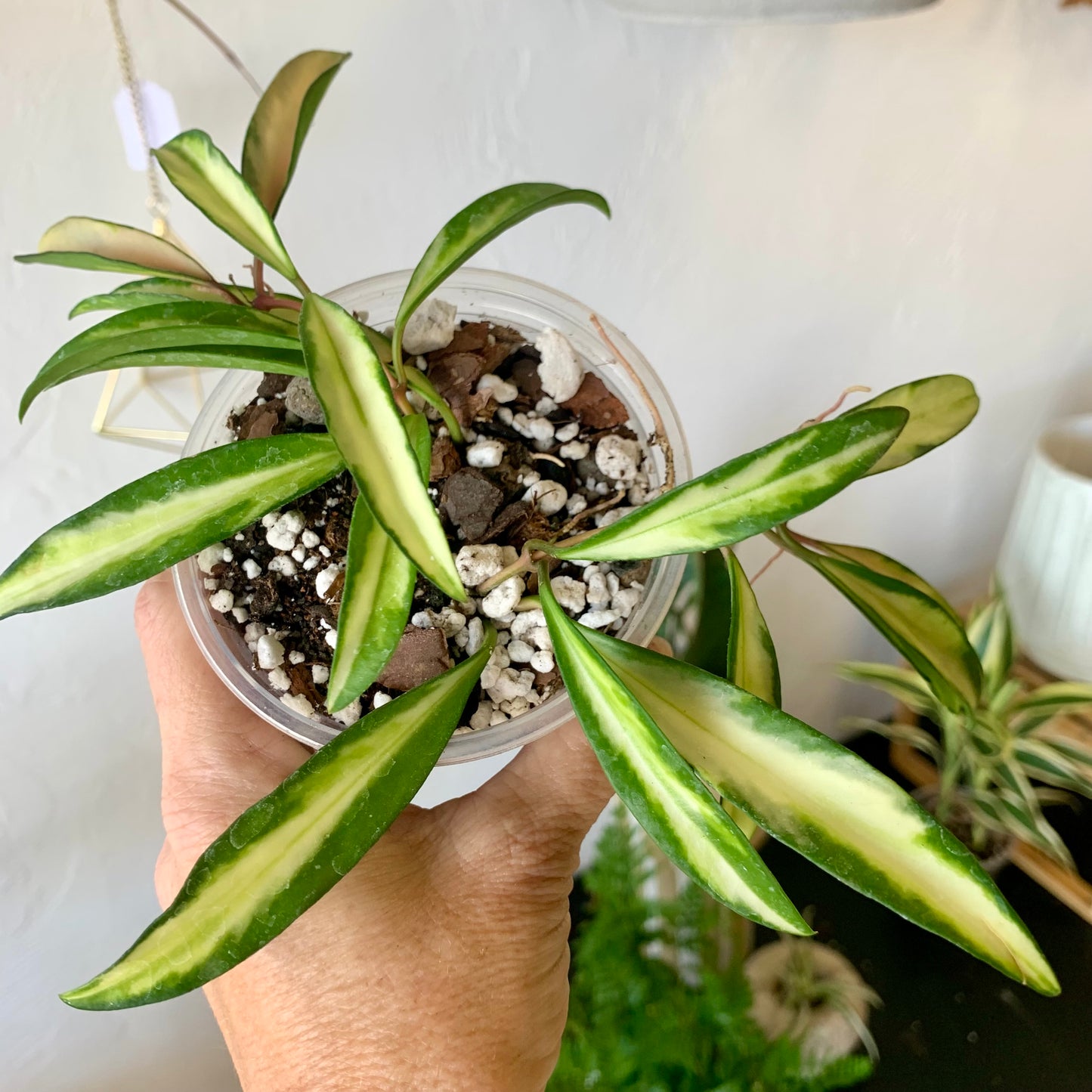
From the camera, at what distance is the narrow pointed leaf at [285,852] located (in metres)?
0.34

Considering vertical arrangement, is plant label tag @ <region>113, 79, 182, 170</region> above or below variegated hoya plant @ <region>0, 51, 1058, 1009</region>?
above

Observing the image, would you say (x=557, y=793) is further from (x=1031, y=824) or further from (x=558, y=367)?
(x=1031, y=824)

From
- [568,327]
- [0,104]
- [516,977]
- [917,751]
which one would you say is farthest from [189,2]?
[917,751]

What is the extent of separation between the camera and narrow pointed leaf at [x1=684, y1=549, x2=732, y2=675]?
74cm

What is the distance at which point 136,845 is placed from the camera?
0.90 metres

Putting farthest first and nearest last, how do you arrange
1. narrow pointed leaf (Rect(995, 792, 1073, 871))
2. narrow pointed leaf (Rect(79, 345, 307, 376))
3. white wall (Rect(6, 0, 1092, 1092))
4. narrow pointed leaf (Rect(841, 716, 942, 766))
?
narrow pointed leaf (Rect(841, 716, 942, 766)), narrow pointed leaf (Rect(995, 792, 1073, 871)), white wall (Rect(6, 0, 1092, 1092)), narrow pointed leaf (Rect(79, 345, 307, 376))

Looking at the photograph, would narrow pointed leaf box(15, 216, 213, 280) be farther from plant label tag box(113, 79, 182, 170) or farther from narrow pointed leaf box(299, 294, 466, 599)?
narrow pointed leaf box(299, 294, 466, 599)

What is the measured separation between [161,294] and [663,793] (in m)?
0.42

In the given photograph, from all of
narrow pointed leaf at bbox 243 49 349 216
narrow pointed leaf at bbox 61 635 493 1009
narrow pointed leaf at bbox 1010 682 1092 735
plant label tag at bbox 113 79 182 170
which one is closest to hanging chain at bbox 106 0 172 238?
plant label tag at bbox 113 79 182 170

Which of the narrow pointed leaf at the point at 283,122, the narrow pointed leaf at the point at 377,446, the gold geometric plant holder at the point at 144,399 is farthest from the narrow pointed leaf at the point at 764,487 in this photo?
the gold geometric plant holder at the point at 144,399

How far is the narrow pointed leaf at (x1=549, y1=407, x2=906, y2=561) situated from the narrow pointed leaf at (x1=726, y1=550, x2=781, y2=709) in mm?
92

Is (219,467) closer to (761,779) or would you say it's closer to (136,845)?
(761,779)

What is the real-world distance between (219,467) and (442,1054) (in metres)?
0.40

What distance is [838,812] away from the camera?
38 cm
